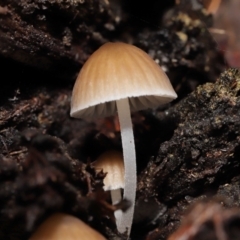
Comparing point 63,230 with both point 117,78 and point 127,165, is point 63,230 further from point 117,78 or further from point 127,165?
point 117,78

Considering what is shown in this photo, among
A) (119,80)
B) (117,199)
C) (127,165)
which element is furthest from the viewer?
(117,199)

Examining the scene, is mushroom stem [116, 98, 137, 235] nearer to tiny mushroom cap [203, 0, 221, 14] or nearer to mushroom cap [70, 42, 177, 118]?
mushroom cap [70, 42, 177, 118]

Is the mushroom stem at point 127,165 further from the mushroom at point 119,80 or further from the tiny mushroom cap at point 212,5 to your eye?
the tiny mushroom cap at point 212,5

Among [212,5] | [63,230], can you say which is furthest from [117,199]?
[212,5]

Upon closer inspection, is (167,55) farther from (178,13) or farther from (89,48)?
(89,48)

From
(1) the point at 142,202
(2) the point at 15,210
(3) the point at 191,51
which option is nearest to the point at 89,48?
(3) the point at 191,51

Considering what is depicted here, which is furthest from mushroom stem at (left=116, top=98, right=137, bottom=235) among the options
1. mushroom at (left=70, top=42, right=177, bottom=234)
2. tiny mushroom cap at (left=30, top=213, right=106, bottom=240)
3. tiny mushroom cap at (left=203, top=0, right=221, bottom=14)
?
tiny mushroom cap at (left=203, top=0, right=221, bottom=14)

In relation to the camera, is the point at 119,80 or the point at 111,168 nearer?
the point at 119,80
